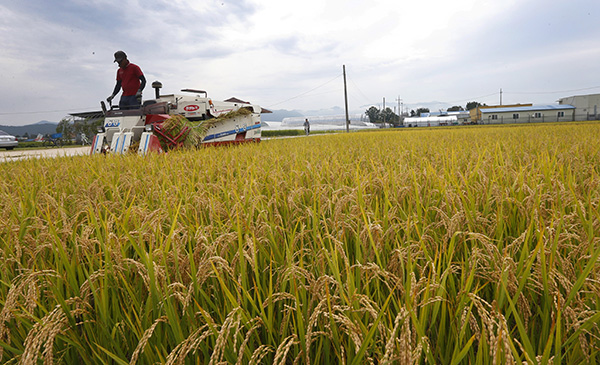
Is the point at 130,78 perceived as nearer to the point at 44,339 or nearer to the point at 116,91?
the point at 116,91

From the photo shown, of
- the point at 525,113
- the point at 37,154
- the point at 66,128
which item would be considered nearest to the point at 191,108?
Result: the point at 37,154

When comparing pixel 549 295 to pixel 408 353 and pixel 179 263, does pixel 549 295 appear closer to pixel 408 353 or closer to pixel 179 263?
pixel 408 353

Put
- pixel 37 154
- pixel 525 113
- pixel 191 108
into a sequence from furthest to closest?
pixel 525 113
pixel 37 154
pixel 191 108

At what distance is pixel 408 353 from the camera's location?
2.05ft

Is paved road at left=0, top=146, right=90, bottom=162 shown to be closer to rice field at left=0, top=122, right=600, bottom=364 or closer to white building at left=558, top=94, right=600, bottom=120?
rice field at left=0, top=122, right=600, bottom=364

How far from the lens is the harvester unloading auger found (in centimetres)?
633

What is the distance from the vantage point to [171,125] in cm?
639

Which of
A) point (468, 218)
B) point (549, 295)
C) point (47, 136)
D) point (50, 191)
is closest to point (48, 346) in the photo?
point (549, 295)

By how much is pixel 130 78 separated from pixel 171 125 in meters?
1.61

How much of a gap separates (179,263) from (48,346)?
428 millimetres

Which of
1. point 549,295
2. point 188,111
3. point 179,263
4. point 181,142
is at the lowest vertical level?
point 549,295

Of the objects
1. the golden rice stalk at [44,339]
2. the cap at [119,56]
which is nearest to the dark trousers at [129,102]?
the cap at [119,56]

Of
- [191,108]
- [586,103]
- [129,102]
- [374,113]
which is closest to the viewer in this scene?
[129,102]

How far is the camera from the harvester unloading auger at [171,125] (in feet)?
20.8
